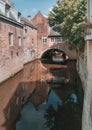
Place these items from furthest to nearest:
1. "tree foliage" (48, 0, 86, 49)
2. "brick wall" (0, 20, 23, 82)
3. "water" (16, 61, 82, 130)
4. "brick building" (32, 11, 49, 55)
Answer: "brick building" (32, 11, 49, 55)
"brick wall" (0, 20, 23, 82)
"tree foliage" (48, 0, 86, 49)
"water" (16, 61, 82, 130)

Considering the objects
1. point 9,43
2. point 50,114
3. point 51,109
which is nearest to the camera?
point 50,114

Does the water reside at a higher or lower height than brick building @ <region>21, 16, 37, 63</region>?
lower

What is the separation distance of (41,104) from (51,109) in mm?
1132

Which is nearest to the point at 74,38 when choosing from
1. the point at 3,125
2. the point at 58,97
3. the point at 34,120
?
the point at 58,97

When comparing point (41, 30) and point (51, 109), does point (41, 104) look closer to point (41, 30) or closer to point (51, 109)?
point (51, 109)

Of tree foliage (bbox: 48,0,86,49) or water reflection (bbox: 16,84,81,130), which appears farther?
tree foliage (bbox: 48,0,86,49)

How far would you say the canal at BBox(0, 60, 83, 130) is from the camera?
35.5ft

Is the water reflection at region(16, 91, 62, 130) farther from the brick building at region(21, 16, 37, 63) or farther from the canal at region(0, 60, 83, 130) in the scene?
the brick building at region(21, 16, 37, 63)

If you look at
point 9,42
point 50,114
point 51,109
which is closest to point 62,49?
point 9,42

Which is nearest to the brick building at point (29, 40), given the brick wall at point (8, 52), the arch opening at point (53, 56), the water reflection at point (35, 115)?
the arch opening at point (53, 56)

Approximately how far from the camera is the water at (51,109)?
35.1 ft

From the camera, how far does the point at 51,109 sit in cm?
1320

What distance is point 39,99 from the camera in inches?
604

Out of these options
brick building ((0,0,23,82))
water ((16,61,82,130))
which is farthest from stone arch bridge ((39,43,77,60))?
water ((16,61,82,130))
